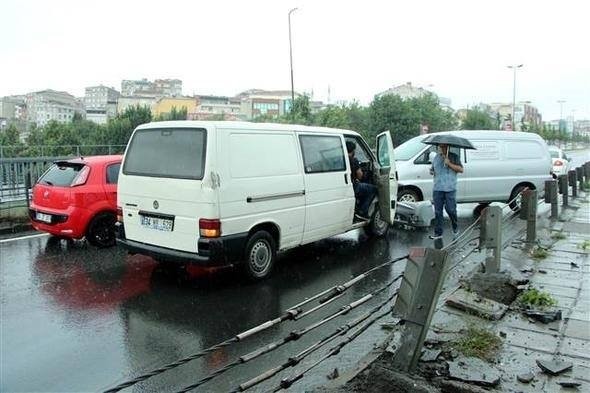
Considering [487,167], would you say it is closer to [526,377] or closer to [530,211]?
[530,211]

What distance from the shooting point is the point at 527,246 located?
8602 millimetres

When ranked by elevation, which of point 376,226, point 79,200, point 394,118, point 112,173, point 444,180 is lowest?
point 376,226

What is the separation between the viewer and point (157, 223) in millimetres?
6172

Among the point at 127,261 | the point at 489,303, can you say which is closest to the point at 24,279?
the point at 127,261

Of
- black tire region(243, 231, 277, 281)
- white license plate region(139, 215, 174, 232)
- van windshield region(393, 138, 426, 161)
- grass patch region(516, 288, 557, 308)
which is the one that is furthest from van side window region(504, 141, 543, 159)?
white license plate region(139, 215, 174, 232)

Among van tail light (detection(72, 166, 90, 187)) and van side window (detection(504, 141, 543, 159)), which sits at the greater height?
van side window (detection(504, 141, 543, 159))

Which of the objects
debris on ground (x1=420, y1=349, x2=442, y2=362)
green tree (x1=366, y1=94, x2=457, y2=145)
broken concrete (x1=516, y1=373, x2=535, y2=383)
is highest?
green tree (x1=366, y1=94, x2=457, y2=145)

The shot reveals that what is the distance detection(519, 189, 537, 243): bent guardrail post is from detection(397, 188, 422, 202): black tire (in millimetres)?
3294

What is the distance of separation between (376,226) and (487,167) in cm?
471

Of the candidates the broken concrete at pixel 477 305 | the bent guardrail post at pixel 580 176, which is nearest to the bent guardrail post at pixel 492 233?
the broken concrete at pixel 477 305

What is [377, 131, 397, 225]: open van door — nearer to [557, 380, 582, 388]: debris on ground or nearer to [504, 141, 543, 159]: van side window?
[557, 380, 582, 388]: debris on ground

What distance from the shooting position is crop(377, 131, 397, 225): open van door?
8758mm

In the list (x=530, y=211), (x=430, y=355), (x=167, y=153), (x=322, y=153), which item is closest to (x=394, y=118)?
(x=530, y=211)

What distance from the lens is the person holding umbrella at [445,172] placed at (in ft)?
29.2
